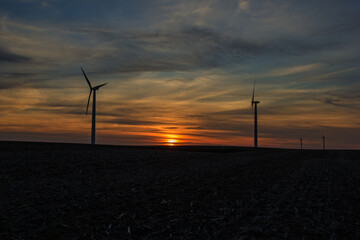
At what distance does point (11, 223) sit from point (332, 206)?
1254 cm

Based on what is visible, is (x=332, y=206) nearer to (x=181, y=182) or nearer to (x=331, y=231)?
(x=331, y=231)

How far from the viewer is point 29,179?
20656 millimetres

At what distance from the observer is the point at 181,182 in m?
20.7

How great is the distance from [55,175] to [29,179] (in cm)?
249

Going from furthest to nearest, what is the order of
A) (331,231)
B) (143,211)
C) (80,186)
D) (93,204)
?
(80,186) < (93,204) < (143,211) < (331,231)

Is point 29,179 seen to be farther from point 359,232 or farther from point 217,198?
point 359,232

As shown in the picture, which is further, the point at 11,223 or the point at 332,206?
the point at 332,206

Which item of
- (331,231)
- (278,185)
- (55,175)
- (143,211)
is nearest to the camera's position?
(331,231)

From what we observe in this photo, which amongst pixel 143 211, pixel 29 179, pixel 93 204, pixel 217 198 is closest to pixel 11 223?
pixel 93 204

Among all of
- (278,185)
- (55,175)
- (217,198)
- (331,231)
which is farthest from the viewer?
(55,175)

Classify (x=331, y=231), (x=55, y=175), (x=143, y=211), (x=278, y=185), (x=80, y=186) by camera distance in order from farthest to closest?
(x=55, y=175) → (x=278, y=185) → (x=80, y=186) → (x=143, y=211) → (x=331, y=231)

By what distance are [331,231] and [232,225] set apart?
3.10 meters

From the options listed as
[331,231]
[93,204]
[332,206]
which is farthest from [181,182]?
[331,231]

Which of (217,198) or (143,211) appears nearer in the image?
(143,211)
